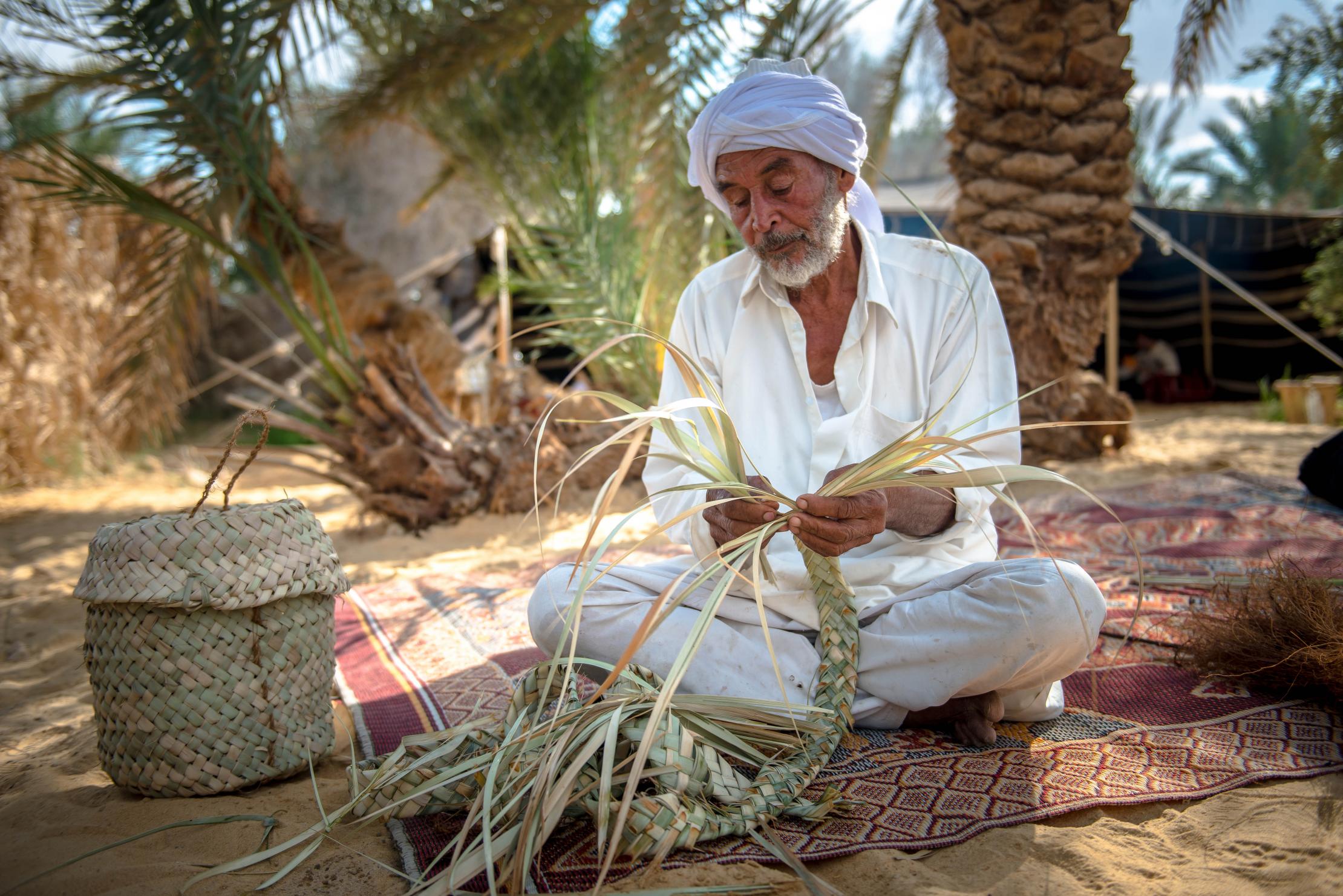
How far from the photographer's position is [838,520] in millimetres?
1622

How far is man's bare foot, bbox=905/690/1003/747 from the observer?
1.82m

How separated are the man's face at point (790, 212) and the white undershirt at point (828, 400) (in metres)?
0.24

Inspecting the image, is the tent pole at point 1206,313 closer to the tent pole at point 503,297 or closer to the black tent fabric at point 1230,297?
the black tent fabric at point 1230,297

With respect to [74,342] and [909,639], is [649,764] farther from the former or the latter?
[74,342]

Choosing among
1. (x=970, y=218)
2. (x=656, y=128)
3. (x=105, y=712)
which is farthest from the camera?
(x=656, y=128)

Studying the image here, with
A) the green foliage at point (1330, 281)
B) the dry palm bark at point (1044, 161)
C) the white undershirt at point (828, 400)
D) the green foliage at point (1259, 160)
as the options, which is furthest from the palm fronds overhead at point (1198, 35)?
the green foliage at point (1259, 160)

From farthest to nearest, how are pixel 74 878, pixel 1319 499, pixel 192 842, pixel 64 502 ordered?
pixel 64 502, pixel 1319 499, pixel 192 842, pixel 74 878

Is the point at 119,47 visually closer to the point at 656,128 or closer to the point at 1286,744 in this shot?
the point at 656,128

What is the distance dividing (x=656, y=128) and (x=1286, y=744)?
438cm

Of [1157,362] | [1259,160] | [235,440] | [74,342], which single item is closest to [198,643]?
[235,440]

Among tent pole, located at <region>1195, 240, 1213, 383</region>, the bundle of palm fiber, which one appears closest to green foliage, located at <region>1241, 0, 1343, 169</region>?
tent pole, located at <region>1195, 240, 1213, 383</region>

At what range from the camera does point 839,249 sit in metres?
2.16

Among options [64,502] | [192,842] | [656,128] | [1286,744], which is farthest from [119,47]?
[1286,744]

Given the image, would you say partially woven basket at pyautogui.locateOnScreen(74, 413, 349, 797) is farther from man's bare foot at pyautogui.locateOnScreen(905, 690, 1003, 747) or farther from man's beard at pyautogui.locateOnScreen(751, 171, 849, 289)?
man's bare foot at pyautogui.locateOnScreen(905, 690, 1003, 747)
